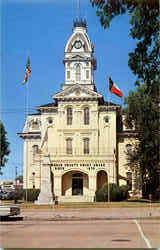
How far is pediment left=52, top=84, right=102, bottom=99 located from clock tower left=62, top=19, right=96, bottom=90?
16.2 feet

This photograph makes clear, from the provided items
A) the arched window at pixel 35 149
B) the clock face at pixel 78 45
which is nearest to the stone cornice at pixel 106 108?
the arched window at pixel 35 149

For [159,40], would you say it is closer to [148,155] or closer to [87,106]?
[148,155]

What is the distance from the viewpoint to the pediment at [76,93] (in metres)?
57.8

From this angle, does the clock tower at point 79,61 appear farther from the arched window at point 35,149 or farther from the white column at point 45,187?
the white column at point 45,187

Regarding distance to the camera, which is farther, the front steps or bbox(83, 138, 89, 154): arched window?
bbox(83, 138, 89, 154): arched window

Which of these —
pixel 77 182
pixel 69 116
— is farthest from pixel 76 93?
pixel 77 182

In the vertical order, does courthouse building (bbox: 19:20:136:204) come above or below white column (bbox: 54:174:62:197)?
above

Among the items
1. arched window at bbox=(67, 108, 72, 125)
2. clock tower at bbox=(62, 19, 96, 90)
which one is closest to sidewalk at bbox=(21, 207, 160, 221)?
arched window at bbox=(67, 108, 72, 125)

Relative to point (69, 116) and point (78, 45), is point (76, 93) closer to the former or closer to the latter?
point (69, 116)

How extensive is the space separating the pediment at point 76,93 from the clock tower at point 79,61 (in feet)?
16.2

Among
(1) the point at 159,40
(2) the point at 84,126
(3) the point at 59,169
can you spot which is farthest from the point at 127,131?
(1) the point at 159,40

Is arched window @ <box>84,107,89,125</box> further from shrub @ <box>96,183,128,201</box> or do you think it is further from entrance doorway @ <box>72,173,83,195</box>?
shrub @ <box>96,183,128,201</box>

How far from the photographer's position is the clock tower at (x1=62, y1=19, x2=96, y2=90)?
64062 mm

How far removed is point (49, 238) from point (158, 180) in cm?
3792
